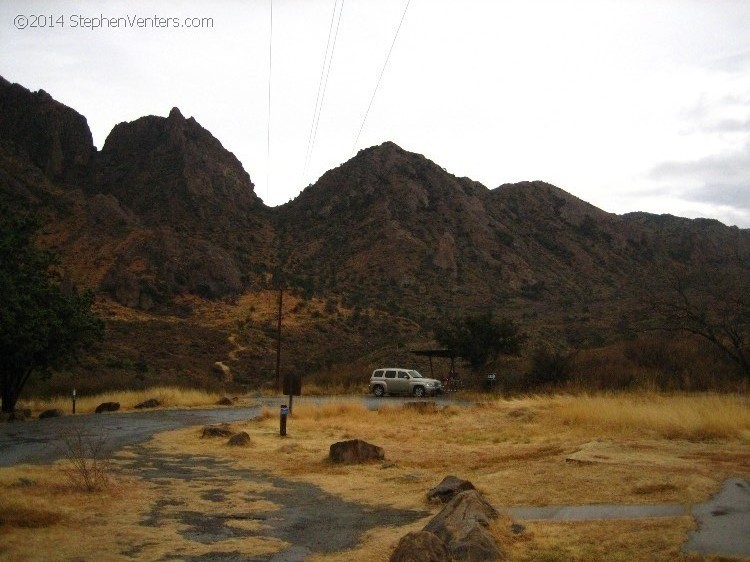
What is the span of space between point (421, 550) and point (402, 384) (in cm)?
3497

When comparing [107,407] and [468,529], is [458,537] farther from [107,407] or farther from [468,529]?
[107,407]

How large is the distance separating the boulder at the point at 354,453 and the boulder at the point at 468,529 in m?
6.35

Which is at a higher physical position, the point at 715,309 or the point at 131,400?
the point at 715,309

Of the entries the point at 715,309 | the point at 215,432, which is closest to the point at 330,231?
the point at 715,309

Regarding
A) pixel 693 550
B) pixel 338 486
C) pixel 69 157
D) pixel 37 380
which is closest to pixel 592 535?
pixel 693 550

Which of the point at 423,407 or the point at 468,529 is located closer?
the point at 468,529

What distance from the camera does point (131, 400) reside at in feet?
117

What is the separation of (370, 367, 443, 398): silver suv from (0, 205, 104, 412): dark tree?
16.5 meters

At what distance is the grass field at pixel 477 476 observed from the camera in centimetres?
766

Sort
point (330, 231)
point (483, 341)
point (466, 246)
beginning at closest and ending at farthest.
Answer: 1. point (483, 341)
2. point (466, 246)
3. point (330, 231)

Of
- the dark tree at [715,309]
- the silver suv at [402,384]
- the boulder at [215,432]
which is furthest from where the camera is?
the silver suv at [402,384]

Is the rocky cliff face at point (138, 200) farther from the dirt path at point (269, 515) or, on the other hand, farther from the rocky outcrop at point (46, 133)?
the dirt path at point (269, 515)

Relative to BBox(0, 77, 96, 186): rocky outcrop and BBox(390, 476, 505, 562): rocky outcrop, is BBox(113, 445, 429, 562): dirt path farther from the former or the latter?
BBox(0, 77, 96, 186): rocky outcrop

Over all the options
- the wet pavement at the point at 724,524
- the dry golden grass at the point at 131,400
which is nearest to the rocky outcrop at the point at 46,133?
the dry golden grass at the point at 131,400
